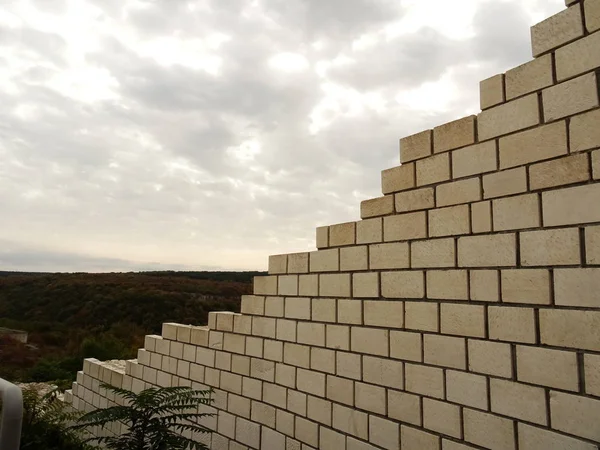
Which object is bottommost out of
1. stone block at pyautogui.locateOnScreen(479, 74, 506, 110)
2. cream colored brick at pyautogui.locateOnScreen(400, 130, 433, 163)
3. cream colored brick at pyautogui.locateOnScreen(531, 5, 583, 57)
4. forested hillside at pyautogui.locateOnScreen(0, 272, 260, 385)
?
forested hillside at pyautogui.locateOnScreen(0, 272, 260, 385)

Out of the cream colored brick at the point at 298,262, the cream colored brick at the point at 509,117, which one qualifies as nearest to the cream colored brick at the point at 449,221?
the cream colored brick at the point at 509,117

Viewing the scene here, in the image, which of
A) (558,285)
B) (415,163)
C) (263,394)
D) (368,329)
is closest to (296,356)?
(263,394)

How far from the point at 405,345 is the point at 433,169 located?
1305mm

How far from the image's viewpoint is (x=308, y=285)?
4555mm

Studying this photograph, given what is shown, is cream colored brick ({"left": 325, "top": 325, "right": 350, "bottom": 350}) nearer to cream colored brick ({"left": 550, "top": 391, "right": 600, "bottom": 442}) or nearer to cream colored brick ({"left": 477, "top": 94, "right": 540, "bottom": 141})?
cream colored brick ({"left": 550, "top": 391, "right": 600, "bottom": 442})

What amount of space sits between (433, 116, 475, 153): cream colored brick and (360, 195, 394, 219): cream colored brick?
1.80 ft

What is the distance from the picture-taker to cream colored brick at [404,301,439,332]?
3379 mm

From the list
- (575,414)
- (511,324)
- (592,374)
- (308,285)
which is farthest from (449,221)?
(308,285)

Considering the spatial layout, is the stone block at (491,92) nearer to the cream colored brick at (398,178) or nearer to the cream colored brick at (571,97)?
the cream colored brick at (571,97)

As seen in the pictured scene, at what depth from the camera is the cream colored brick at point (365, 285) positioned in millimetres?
3879

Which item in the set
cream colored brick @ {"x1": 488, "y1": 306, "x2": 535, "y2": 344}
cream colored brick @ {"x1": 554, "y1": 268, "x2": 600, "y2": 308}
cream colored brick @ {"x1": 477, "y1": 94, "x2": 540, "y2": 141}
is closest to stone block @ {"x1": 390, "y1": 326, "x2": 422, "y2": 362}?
cream colored brick @ {"x1": 488, "y1": 306, "x2": 535, "y2": 344}

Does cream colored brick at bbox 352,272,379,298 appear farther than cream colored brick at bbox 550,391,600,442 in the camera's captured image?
Yes

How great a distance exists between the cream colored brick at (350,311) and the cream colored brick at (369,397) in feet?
1.66

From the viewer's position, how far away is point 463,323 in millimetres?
3184
